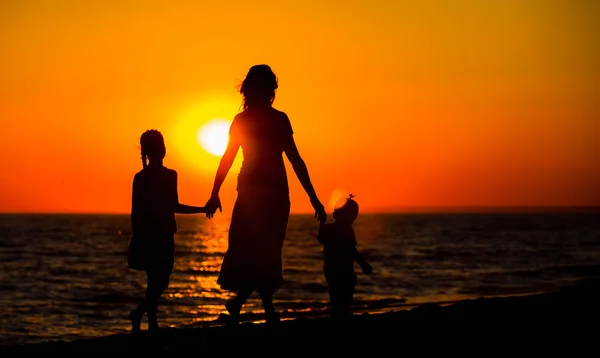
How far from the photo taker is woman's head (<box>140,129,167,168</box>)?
7.13m

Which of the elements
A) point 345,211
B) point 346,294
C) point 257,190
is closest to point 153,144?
point 257,190

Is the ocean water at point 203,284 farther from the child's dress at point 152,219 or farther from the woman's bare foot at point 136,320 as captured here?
the child's dress at point 152,219

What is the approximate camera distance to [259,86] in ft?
22.4

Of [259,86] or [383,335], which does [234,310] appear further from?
[259,86]

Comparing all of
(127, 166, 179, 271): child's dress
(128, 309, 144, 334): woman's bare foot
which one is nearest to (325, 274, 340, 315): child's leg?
(127, 166, 179, 271): child's dress

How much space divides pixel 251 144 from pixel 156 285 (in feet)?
5.12

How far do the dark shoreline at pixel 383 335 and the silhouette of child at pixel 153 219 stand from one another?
491 mm

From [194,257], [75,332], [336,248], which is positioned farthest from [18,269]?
[336,248]

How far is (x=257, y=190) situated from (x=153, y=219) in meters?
1.06

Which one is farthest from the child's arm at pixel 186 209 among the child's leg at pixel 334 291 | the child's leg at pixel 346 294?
the child's leg at pixel 346 294

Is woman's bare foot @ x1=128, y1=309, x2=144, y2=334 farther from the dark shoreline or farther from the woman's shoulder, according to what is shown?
the woman's shoulder

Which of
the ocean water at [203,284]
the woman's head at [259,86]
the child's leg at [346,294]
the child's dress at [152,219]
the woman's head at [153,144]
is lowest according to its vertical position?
the ocean water at [203,284]

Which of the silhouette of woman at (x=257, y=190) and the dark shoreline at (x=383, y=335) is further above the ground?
the silhouette of woman at (x=257, y=190)

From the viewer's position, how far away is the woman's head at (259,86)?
6830 mm
